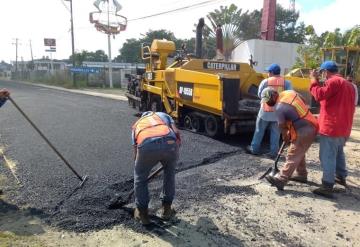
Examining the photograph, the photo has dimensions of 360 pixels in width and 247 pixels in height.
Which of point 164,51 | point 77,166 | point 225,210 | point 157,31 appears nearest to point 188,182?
point 225,210

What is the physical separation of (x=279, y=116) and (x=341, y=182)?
1265mm

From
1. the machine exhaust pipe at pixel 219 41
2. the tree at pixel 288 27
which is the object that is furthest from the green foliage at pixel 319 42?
the tree at pixel 288 27

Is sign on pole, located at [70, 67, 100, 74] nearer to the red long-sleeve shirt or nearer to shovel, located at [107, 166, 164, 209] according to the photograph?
shovel, located at [107, 166, 164, 209]

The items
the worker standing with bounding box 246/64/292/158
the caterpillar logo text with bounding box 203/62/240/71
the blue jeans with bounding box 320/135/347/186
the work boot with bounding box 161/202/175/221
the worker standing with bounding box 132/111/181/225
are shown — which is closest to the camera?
the worker standing with bounding box 132/111/181/225

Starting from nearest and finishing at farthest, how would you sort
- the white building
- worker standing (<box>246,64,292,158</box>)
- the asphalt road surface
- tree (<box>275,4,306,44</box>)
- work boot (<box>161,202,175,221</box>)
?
work boot (<box>161,202,175,221</box>) → the asphalt road surface → worker standing (<box>246,64,292,158</box>) → the white building → tree (<box>275,4,306,44</box>)

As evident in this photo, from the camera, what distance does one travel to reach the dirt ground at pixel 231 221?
12.6 feet

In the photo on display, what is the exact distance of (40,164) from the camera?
651 centimetres

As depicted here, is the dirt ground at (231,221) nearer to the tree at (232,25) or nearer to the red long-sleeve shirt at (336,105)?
the red long-sleeve shirt at (336,105)

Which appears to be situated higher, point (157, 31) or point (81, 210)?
point (157, 31)

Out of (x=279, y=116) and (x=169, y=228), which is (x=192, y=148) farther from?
(x=169, y=228)

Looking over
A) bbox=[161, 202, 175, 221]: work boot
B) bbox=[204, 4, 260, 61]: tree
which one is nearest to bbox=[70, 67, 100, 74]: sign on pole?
bbox=[204, 4, 260, 61]: tree

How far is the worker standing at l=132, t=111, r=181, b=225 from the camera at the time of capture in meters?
3.99

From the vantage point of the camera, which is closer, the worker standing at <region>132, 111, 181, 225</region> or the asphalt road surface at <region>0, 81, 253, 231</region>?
the worker standing at <region>132, 111, 181, 225</region>

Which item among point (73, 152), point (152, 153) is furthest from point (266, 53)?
point (152, 153)
